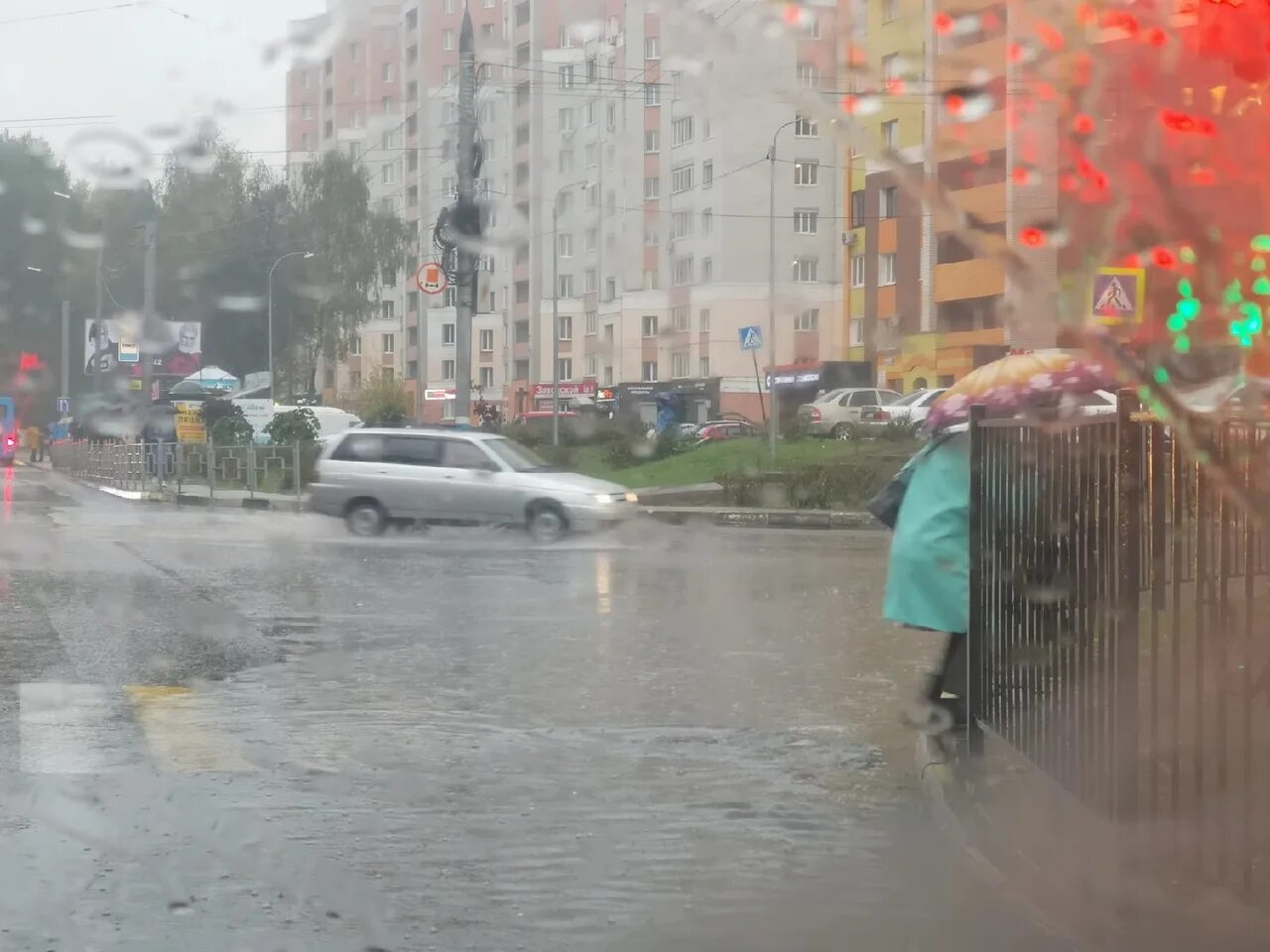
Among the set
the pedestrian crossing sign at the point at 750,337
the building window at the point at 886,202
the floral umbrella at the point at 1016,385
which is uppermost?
the building window at the point at 886,202

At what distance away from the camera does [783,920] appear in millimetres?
5312

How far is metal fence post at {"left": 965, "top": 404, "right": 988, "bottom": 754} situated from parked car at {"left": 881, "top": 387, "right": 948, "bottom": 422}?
31293 mm

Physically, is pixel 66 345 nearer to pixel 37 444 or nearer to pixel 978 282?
pixel 37 444

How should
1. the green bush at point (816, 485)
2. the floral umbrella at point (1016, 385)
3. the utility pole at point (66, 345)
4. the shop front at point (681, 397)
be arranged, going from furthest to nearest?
the utility pole at point (66, 345)
the shop front at point (681, 397)
the green bush at point (816, 485)
the floral umbrella at point (1016, 385)

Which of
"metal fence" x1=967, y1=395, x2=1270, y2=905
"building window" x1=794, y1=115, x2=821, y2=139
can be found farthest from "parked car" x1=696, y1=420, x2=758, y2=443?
"metal fence" x1=967, y1=395, x2=1270, y2=905

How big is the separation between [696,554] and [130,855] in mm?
15454

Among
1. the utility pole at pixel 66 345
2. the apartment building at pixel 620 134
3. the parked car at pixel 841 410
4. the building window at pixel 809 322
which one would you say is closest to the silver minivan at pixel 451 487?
the apartment building at pixel 620 134

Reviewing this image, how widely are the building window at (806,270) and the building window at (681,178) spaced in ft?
121

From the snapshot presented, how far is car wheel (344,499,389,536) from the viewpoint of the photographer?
25.3m

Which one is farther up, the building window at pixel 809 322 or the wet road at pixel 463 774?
the building window at pixel 809 322

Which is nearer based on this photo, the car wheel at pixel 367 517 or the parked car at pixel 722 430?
the car wheel at pixel 367 517

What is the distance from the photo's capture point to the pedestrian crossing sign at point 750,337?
27250mm

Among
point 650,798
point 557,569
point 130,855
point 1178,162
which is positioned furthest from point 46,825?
point 557,569

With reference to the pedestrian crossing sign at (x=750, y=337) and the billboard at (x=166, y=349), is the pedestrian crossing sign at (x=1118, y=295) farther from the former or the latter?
the billboard at (x=166, y=349)
